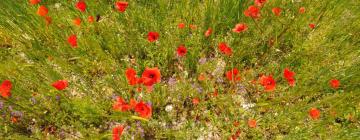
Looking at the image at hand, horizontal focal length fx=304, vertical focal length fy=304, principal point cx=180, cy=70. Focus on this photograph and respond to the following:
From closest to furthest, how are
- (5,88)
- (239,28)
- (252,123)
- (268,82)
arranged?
1. (5,88)
2. (252,123)
3. (268,82)
4. (239,28)

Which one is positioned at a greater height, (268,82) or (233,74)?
(233,74)

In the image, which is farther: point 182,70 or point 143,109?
point 182,70

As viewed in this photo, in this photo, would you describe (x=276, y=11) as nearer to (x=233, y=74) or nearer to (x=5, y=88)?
(x=233, y=74)

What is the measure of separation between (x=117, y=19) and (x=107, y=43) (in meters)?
0.32

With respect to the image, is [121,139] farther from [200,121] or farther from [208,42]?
[208,42]

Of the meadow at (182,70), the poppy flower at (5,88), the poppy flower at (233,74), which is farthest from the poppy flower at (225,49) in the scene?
the poppy flower at (5,88)

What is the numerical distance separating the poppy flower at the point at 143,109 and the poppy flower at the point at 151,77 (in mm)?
163

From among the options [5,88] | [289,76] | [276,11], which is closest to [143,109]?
[5,88]

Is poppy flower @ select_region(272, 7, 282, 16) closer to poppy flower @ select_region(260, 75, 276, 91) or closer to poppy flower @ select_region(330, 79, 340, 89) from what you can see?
poppy flower @ select_region(260, 75, 276, 91)

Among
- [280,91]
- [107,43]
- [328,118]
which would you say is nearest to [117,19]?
[107,43]

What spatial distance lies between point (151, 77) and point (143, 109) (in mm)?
261

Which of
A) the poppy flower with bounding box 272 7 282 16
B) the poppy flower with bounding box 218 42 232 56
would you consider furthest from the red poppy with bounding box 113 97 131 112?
the poppy flower with bounding box 272 7 282 16

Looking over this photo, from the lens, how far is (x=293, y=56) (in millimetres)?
2717

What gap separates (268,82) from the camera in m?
2.49
